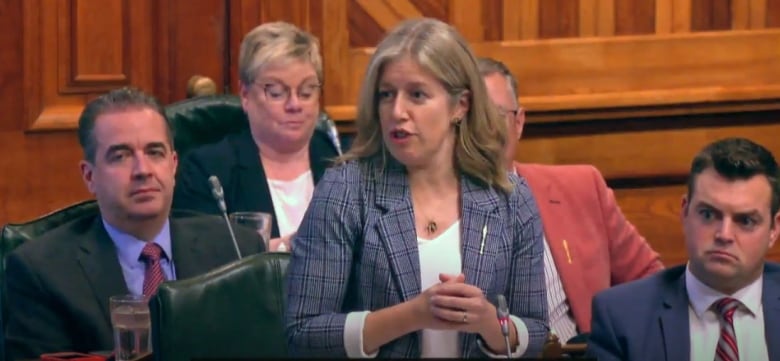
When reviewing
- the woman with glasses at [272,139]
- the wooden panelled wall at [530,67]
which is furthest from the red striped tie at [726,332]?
the wooden panelled wall at [530,67]

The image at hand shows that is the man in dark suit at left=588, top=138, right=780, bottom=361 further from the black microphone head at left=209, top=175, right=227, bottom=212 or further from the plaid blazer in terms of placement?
the black microphone head at left=209, top=175, right=227, bottom=212

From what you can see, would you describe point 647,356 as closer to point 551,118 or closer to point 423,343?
point 423,343

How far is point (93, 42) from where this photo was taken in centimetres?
417

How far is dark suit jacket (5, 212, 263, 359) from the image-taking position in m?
2.80

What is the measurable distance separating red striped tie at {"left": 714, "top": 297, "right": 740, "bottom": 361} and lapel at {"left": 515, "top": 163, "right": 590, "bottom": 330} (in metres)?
0.89

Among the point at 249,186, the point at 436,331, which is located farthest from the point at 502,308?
the point at 249,186

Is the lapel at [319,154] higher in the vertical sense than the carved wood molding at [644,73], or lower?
lower

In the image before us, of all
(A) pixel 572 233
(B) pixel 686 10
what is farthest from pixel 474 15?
(A) pixel 572 233

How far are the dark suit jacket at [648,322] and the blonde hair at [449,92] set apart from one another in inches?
10.9

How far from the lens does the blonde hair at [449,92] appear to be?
254cm

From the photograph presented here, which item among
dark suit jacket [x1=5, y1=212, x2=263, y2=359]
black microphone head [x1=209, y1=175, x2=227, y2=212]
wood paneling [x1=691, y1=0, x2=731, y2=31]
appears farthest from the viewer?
wood paneling [x1=691, y1=0, x2=731, y2=31]

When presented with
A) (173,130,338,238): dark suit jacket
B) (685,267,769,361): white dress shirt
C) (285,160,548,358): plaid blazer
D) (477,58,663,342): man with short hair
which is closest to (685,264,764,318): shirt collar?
(685,267,769,361): white dress shirt

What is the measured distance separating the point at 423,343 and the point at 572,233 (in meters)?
1.19

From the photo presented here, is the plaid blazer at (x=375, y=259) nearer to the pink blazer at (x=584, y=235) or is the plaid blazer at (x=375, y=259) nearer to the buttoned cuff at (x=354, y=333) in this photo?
the buttoned cuff at (x=354, y=333)
